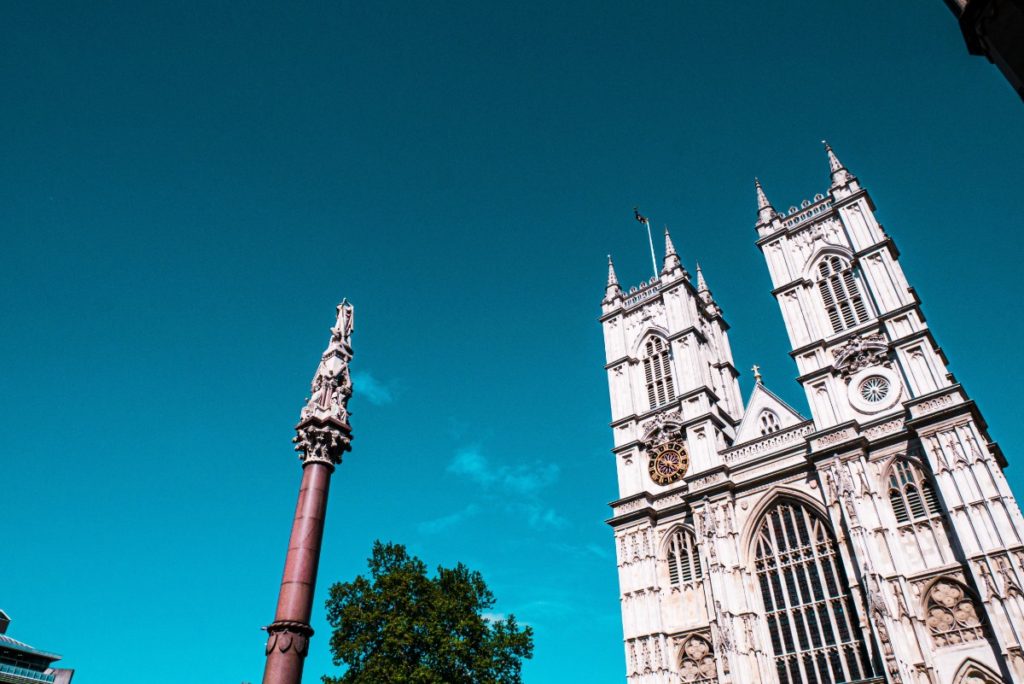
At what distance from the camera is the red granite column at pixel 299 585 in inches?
478

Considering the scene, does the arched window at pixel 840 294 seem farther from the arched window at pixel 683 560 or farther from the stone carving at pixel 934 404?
the arched window at pixel 683 560

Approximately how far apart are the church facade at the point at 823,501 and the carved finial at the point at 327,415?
22.5 metres

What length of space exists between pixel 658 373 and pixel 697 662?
1686 centimetres

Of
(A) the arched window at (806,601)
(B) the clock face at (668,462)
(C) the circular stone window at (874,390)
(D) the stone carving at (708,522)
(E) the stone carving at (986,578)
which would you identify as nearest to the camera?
(E) the stone carving at (986,578)

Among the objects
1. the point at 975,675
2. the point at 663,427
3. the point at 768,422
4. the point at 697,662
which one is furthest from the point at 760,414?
the point at 975,675

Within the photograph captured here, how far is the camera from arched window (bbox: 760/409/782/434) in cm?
3850

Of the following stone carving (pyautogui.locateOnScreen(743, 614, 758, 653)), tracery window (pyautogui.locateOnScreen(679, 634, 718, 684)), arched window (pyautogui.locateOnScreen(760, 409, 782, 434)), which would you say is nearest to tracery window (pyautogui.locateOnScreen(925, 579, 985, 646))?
stone carving (pyautogui.locateOnScreen(743, 614, 758, 653))

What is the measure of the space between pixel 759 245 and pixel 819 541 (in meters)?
18.5

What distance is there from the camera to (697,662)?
32.6 meters

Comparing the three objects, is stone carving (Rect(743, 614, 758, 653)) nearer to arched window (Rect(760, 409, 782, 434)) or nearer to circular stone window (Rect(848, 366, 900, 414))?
arched window (Rect(760, 409, 782, 434))

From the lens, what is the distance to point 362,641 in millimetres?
30906

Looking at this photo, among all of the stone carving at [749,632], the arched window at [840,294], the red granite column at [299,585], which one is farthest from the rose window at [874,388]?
the red granite column at [299,585]

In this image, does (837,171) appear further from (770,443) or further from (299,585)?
(299,585)

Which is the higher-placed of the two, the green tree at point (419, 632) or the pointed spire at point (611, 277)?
the pointed spire at point (611, 277)
